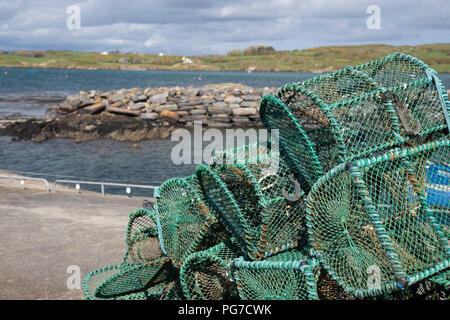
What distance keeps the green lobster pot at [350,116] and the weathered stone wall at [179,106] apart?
2249 centimetres

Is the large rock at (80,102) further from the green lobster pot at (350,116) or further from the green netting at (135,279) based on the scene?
the green lobster pot at (350,116)

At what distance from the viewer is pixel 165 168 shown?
16891 mm

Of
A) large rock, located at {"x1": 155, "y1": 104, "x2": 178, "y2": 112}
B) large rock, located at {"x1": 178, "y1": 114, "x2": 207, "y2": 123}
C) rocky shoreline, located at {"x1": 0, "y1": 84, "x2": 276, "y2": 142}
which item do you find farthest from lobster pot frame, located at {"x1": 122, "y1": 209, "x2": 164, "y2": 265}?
large rock, located at {"x1": 155, "y1": 104, "x2": 178, "y2": 112}

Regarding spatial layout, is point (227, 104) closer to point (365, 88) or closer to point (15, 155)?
point (15, 155)

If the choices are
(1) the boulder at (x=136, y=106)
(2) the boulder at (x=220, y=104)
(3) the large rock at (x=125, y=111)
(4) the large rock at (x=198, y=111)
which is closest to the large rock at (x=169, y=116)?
(4) the large rock at (x=198, y=111)

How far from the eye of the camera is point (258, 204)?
11.5ft

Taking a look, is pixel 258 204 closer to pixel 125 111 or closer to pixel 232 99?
pixel 125 111

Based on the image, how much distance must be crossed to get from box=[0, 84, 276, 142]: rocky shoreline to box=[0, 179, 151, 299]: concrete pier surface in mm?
13255

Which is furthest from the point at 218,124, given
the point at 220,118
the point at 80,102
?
the point at 80,102

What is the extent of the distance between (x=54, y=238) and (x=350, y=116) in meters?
5.10

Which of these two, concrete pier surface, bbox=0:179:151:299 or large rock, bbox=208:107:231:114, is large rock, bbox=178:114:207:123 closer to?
large rock, bbox=208:107:231:114

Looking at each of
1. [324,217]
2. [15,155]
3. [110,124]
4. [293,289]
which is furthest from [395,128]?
[110,124]
